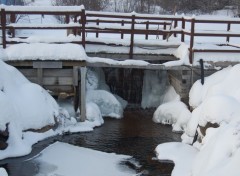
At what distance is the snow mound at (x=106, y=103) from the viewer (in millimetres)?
14828

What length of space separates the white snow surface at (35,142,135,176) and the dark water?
Result: 0.24 meters

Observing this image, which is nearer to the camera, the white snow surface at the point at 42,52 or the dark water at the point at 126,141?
the dark water at the point at 126,141

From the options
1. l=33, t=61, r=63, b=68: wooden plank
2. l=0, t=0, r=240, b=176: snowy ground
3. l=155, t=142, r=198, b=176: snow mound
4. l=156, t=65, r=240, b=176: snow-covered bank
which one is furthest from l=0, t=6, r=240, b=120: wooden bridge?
l=155, t=142, r=198, b=176: snow mound

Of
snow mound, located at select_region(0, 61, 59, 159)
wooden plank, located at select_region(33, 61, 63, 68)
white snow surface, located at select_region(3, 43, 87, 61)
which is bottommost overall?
snow mound, located at select_region(0, 61, 59, 159)

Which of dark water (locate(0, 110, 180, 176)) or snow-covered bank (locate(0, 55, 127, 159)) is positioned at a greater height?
snow-covered bank (locate(0, 55, 127, 159))

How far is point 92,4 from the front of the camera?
30078 millimetres

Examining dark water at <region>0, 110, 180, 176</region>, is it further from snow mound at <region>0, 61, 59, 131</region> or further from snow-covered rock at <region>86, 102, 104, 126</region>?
snow mound at <region>0, 61, 59, 131</region>

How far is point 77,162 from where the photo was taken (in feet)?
32.8

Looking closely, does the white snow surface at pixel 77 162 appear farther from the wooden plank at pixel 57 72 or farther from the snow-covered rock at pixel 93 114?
the wooden plank at pixel 57 72

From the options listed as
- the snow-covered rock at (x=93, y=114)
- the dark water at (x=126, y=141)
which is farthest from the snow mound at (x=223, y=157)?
the snow-covered rock at (x=93, y=114)

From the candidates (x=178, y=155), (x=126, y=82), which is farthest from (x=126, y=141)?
(x=126, y=82)

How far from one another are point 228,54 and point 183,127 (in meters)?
A: 2.88

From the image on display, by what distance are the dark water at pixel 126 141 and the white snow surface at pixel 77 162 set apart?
241 millimetres

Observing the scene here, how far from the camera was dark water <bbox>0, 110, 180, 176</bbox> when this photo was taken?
972cm
